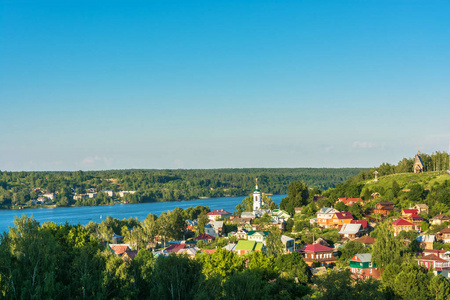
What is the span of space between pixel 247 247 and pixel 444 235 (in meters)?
17.5

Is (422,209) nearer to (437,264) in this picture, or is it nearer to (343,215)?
(343,215)

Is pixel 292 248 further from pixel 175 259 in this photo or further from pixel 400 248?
pixel 175 259

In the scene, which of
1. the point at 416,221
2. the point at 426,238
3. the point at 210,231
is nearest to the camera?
the point at 426,238

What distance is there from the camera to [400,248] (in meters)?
30.6

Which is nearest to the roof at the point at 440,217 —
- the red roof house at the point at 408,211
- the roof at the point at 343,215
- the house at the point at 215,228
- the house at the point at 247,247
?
the red roof house at the point at 408,211

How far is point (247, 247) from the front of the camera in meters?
38.4

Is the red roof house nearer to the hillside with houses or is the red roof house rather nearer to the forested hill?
the hillside with houses

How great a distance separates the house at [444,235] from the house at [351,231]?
24.2 feet

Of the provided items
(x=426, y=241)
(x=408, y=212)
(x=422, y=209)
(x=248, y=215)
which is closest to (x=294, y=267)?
(x=426, y=241)

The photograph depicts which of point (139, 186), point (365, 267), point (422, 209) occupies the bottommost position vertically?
point (139, 186)

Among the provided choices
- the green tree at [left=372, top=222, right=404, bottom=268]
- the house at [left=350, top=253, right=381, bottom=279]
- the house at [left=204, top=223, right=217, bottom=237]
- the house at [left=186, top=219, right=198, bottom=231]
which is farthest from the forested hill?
the green tree at [left=372, top=222, right=404, bottom=268]

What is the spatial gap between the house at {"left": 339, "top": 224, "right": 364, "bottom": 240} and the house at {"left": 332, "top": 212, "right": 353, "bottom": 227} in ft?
9.11

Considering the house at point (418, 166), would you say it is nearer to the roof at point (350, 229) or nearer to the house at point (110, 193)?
the roof at point (350, 229)

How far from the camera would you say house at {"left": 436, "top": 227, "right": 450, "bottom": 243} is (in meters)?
37.9
